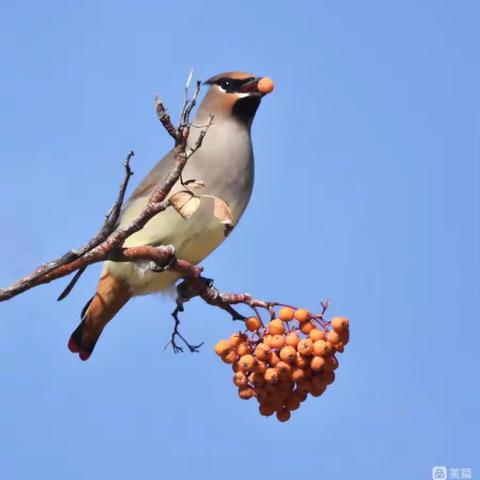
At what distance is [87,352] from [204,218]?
824 mm

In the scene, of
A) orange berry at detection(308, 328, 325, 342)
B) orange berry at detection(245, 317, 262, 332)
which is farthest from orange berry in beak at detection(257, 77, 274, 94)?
orange berry at detection(308, 328, 325, 342)

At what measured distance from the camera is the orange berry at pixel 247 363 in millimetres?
3551

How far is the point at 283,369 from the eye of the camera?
3.50 metres

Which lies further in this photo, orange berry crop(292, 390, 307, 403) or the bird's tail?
the bird's tail

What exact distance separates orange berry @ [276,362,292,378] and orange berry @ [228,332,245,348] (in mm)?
205

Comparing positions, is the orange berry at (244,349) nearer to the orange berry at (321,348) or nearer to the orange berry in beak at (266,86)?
the orange berry at (321,348)

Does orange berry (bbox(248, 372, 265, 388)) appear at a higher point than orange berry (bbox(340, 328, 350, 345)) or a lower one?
lower

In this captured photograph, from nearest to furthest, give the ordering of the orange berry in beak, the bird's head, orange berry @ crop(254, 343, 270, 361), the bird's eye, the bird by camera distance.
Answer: orange berry @ crop(254, 343, 270, 361) → the bird → the orange berry in beak → the bird's head → the bird's eye

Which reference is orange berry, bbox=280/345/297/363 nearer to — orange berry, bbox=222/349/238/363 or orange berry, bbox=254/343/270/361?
orange berry, bbox=254/343/270/361

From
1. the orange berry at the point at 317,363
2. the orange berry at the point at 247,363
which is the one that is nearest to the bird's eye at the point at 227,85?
the orange berry at the point at 247,363

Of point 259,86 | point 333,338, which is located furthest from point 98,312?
point 333,338

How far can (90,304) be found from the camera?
5.18m

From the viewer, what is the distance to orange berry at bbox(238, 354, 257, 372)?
355 centimetres

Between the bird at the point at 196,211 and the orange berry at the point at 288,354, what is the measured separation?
1.39 metres
